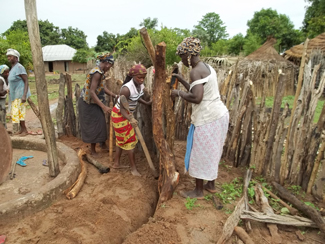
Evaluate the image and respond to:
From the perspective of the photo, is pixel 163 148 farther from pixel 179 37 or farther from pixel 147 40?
pixel 179 37

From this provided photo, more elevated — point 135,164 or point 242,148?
point 242,148

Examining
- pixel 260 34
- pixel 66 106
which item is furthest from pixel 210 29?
pixel 66 106

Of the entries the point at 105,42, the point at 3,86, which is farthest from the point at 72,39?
the point at 3,86

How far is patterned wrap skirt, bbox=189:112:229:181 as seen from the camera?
2.66 meters

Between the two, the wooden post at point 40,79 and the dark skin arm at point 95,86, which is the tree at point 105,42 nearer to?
the dark skin arm at point 95,86

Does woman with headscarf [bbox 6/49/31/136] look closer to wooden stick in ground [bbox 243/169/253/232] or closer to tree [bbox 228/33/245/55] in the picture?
→ wooden stick in ground [bbox 243/169/253/232]

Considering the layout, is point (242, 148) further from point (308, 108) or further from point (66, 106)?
point (66, 106)

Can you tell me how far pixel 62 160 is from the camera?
3719mm

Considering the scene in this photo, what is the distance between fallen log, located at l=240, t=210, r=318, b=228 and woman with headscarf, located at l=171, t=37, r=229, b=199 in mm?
546

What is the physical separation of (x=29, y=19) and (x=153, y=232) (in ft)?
8.26


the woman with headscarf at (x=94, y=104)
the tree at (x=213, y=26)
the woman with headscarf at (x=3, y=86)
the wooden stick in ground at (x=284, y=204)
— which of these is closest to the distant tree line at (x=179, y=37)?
the tree at (x=213, y=26)

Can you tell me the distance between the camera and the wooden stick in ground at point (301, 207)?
2.29 meters

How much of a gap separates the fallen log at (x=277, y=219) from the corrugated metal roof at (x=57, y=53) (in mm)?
31259

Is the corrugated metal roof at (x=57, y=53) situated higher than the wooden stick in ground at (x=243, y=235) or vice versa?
the corrugated metal roof at (x=57, y=53)
